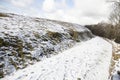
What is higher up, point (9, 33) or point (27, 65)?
point (9, 33)

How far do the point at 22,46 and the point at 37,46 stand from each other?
1672mm

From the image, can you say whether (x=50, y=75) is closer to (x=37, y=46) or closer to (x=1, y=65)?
(x=1, y=65)

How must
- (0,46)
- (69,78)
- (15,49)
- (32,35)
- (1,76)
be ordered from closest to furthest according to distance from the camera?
(1,76), (69,78), (0,46), (15,49), (32,35)

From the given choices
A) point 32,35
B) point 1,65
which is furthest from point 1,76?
point 32,35

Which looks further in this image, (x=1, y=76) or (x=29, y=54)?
(x=29, y=54)

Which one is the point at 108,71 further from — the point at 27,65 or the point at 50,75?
the point at 27,65

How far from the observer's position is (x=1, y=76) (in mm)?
7922

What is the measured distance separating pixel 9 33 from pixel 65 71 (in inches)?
234

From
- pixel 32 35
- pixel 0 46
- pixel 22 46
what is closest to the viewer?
pixel 0 46

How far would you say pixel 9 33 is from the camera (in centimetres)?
1219

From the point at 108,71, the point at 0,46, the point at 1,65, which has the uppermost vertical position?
the point at 0,46

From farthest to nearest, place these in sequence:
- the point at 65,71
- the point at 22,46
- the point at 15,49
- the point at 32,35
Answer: the point at 32,35
the point at 22,46
the point at 15,49
the point at 65,71

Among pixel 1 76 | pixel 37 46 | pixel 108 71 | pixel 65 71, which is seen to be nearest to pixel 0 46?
pixel 1 76

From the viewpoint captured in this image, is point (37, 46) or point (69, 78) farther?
point (37, 46)
